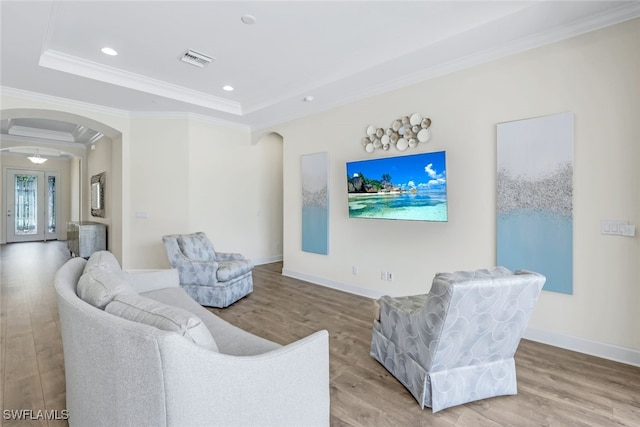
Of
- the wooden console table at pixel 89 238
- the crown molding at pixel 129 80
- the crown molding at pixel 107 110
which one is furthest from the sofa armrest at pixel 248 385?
the wooden console table at pixel 89 238

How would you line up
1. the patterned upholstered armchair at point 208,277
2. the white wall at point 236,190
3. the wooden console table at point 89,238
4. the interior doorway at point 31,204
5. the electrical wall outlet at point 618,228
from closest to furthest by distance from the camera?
1. the electrical wall outlet at point 618,228
2. the patterned upholstered armchair at point 208,277
3. the white wall at point 236,190
4. the wooden console table at point 89,238
5. the interior doorway at point 31,204

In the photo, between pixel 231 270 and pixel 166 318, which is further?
pixel 231 270

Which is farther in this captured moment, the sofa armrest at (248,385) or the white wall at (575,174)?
the white wall at (575,174)

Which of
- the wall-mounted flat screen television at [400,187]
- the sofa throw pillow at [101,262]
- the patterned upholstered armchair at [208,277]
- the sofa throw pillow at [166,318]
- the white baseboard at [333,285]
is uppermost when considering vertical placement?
the wall-mounted flat screen television at [400,187]

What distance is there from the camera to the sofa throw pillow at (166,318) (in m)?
1.19

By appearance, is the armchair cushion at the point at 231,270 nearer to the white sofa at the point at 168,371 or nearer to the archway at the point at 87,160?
the white sofa at the point at 168,371

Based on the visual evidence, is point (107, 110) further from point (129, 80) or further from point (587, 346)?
point (587, 346)

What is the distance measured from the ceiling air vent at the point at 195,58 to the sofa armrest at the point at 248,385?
3449 mm

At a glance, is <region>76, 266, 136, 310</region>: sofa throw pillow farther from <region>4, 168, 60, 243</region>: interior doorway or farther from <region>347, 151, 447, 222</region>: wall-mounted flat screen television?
<region>4, 168, 60, 243</region>: interior doorway

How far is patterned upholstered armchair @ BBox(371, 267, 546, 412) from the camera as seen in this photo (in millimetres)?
1779

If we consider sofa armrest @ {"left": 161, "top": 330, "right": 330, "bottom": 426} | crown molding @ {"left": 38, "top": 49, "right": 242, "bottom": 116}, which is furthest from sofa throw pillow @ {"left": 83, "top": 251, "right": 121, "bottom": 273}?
crown molding @ {"left": 38, "top": 49, "right": 242, "bottom": 116}

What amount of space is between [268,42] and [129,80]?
7.10 feet

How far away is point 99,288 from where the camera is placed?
1.59 meters

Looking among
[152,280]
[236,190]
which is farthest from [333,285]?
[236,190]
